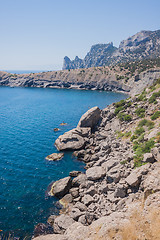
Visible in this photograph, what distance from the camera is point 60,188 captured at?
29.2 meters

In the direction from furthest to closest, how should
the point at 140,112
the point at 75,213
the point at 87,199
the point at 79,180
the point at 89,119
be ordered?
the point at 89,119 → the point at 140,112 → the point at 79,180 → the point at 87,199 → the point at 75,213

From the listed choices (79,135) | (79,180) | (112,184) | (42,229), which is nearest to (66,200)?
(79,180)

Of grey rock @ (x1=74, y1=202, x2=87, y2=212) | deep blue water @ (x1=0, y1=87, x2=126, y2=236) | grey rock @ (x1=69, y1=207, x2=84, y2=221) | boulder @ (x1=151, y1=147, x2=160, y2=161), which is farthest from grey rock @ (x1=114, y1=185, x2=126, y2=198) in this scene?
deep blue water @ (x1=0, y1=87, x2=126, y2=236)

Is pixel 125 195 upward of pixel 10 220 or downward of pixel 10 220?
upward

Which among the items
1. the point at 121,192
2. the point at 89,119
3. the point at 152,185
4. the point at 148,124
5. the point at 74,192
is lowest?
the point at 74,192

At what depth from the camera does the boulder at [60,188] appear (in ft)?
94.1

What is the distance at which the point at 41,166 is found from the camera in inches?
1485

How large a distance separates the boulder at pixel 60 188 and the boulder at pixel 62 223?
5.68 metres

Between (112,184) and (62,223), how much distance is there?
31.1 ft

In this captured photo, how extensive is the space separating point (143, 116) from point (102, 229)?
34.7 metres

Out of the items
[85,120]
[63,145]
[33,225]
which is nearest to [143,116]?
[85,120]

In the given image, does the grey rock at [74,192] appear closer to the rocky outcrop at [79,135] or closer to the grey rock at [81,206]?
the grey rock at [81,206]

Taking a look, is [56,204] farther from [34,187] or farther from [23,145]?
[23,145]

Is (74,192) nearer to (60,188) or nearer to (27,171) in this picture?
(60,188)
